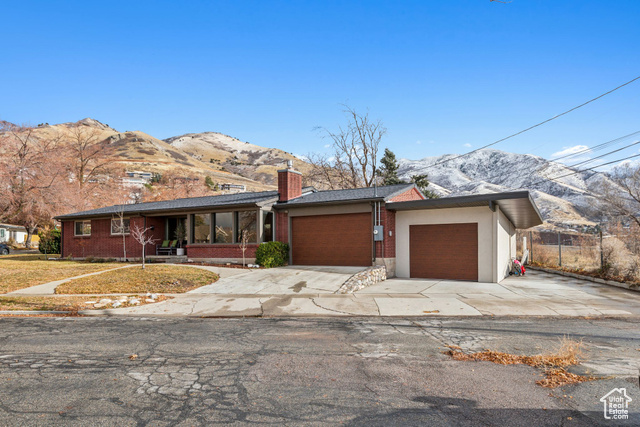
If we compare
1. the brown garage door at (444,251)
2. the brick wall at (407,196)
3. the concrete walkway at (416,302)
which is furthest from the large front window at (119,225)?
the brown garage door at (444,251)

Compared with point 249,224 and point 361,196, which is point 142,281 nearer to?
point 249,224

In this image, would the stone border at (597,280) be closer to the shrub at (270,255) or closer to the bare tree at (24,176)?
the shrub at (270,255)

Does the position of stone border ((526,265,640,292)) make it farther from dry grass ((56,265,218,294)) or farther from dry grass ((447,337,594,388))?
dry grass ((56,265,218,294))

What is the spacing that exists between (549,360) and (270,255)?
1380cm

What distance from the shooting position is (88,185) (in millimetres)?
49656

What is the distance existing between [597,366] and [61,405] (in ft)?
22.1

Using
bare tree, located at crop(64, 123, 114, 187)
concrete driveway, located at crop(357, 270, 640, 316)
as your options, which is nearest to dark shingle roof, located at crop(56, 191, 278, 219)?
concrete driveway, located at crop(357, 270, 640, 316)

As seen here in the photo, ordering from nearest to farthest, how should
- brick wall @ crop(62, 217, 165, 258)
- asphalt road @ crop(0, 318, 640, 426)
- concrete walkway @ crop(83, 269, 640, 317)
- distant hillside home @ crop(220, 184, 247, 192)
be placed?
asphalt road @ crop(0, 318, 640, 426), concrete walkway @ crop(83, 269, 640, 317), brick wall @ crop(62, 217, 165, 258), distant hillside home @ crop(220, 184, 247, 192)

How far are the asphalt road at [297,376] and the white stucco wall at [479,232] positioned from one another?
24.1 feet

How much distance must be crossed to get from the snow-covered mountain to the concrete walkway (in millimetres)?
89493

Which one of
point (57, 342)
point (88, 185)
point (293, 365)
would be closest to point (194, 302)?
point (57, 342)

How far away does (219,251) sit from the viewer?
20.0 meters

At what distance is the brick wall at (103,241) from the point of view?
2319cm

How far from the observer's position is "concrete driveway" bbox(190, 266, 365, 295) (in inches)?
523
